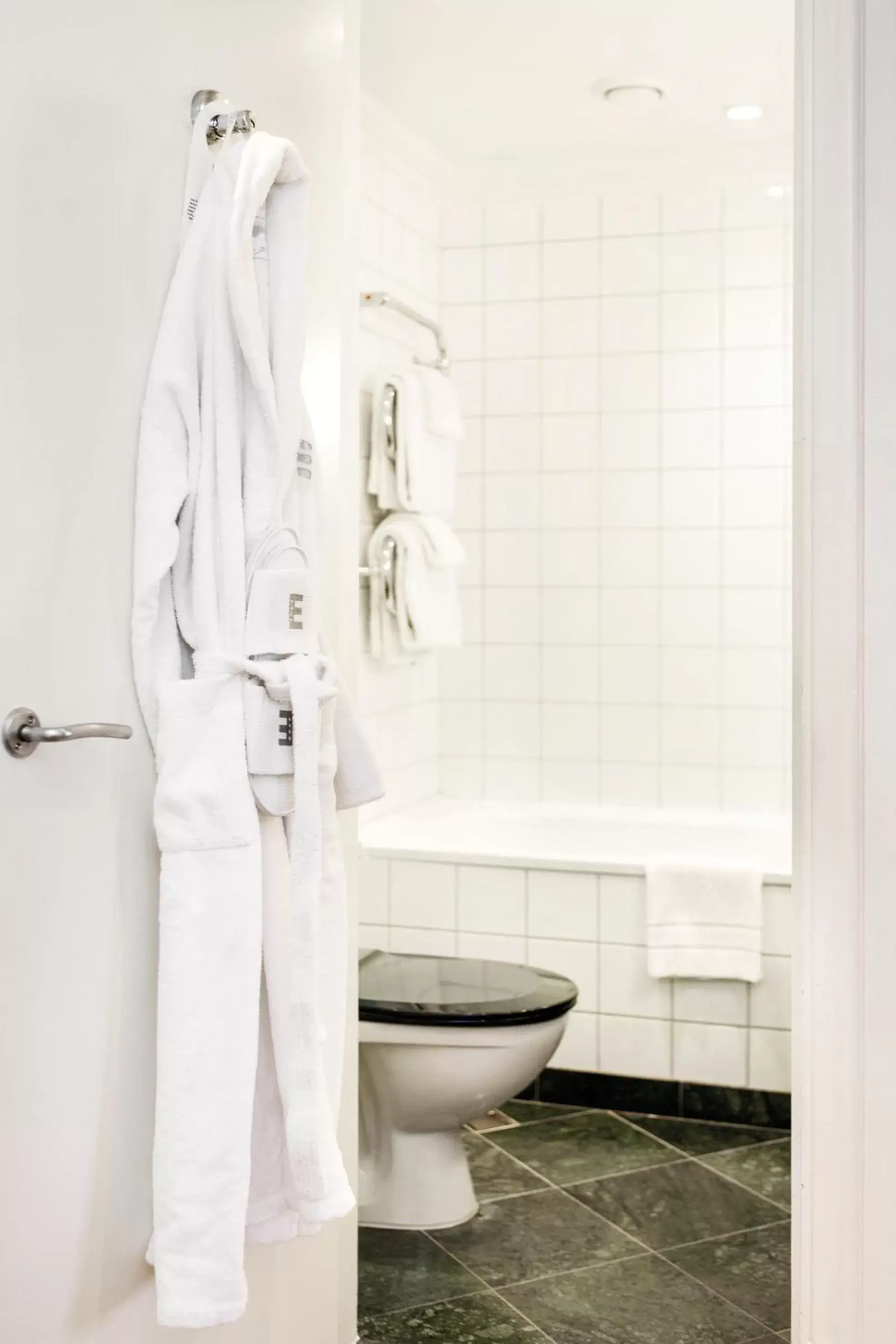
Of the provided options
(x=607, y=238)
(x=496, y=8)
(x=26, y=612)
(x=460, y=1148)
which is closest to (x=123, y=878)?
(x=26, y=612)

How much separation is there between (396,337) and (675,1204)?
2.26m

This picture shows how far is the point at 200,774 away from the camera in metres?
1.37

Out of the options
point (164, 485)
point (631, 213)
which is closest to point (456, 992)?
point (164, 485)

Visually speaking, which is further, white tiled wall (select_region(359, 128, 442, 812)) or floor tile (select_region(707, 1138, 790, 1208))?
white tiled wall (select_region(359, 128, 442, 812))

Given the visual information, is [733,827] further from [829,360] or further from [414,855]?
[829,360]

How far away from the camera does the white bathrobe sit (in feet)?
4.40

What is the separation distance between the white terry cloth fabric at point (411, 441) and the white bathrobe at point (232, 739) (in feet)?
6.39

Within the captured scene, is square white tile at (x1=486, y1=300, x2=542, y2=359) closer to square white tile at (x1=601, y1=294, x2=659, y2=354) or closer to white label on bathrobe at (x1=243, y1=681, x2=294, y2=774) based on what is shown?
square white tile at (x1=601, y1=294, x2=659, y2=354)

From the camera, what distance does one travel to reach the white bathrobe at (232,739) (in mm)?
1340

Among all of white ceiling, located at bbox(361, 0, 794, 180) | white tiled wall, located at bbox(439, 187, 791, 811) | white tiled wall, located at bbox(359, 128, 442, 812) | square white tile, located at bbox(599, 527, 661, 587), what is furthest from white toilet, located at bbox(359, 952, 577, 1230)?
white ceiling, located at bbox(361, 0, 794, 180)

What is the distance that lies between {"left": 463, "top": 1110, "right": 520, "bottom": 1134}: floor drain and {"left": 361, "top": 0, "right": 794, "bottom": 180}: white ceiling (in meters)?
2.39

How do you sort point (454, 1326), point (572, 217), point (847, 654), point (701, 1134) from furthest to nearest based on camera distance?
point (572, 217), point (701, 1134), point (454, 1326), point (847, 654)

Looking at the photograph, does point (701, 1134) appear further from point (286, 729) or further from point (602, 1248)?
point (286, 729)

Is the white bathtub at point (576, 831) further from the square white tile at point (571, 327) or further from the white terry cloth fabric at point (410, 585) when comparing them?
the square white tile at point (571, 327)
